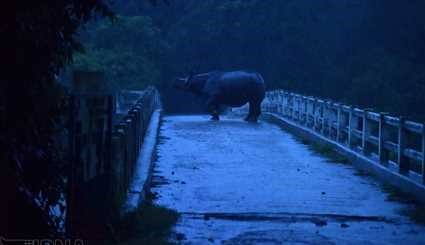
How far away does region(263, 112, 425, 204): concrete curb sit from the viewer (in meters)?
11.8

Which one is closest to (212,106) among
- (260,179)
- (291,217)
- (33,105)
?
(260,179)

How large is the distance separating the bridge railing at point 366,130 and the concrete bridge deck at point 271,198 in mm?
596

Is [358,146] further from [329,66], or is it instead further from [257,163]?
[329,66]

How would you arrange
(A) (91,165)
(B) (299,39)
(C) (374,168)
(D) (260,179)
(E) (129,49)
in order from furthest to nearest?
(B) (299,39) < (E) (129,49) < (C) (374,168) < (D) (260,179) < (A) (91,165)

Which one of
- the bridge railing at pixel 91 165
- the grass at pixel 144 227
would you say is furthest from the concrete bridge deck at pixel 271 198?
the bridge railing at pixel 91 165

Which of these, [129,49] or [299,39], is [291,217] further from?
[299,39]

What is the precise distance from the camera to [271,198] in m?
11.7

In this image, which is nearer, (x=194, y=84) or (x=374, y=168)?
(x=374, y=168)

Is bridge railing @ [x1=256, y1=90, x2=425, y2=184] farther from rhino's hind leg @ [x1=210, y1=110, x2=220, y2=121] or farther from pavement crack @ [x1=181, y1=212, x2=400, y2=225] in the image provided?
rhino's hind leg @ [x1=210, y1=110, x2=220, y2=121]

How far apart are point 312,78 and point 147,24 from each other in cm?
1035

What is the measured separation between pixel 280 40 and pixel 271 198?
38.2m

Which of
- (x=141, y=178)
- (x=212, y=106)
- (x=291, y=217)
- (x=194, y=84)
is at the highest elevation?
(x=141, y=178)

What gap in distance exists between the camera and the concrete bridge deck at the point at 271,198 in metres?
9.20

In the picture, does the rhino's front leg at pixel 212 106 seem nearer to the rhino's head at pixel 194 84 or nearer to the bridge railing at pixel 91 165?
the rhino's head at pixel 194 84
